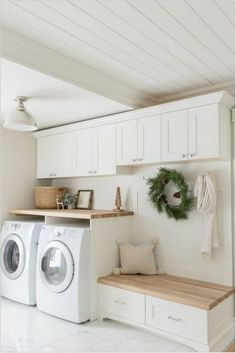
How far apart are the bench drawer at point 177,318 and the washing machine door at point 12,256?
5.52 ft

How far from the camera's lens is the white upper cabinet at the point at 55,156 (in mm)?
3900

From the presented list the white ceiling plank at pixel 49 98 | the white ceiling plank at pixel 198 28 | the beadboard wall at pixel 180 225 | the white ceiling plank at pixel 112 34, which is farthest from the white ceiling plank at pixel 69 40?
the beadboard wall at pixel 180 225

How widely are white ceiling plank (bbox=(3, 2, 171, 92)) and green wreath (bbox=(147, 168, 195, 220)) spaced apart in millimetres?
938

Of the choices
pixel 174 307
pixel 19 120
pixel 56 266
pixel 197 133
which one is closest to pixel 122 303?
pixel 174 307

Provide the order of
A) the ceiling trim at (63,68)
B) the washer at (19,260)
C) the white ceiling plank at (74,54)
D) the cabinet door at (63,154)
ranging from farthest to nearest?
the cabinet door at (63,154)
the washer at (19,260)
the ceiling trim at (63,68)
the white ceiling plank at (74,54)

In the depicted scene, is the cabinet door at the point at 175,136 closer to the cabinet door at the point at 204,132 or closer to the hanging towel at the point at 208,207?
the cabinet door at the point at 204,132

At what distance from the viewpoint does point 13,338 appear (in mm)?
2689

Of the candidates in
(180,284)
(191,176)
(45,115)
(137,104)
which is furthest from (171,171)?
(45,115)

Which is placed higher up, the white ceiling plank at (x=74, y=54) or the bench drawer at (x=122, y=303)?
the white ceiling plank at (x=74, y=54)

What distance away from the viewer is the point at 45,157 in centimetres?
422

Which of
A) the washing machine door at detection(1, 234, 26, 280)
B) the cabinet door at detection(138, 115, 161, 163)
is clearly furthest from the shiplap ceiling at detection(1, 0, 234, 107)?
the washing machine door at detection(1, 234, 26, 280)

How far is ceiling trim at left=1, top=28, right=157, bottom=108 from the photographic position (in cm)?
210

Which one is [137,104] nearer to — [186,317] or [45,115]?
[45,115]

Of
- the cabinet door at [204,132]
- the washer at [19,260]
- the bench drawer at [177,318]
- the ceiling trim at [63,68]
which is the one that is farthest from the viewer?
the washer at [19,260]
